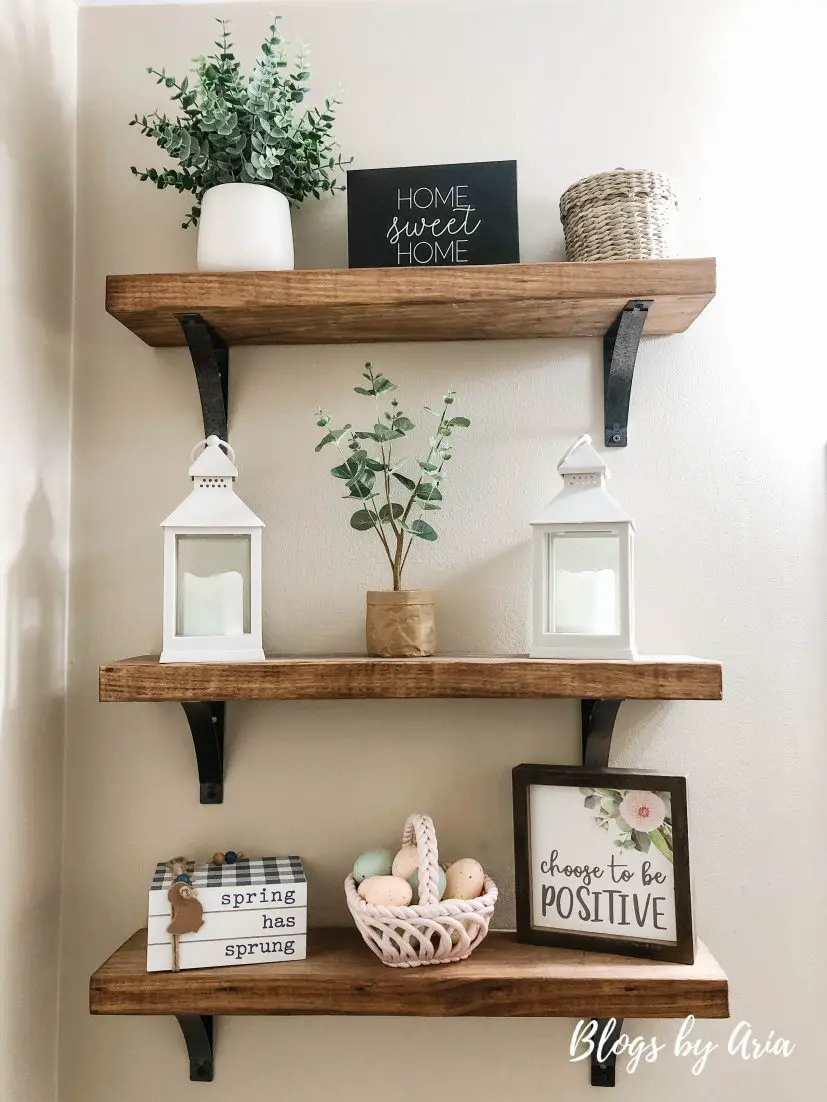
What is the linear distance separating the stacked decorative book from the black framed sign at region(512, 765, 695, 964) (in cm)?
29

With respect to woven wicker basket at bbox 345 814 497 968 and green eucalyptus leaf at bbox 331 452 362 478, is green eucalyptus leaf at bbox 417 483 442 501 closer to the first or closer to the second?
green eucalyptus leaf at bbox 331 452 362 478

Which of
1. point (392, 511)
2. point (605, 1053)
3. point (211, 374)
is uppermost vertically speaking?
point (211, 374)

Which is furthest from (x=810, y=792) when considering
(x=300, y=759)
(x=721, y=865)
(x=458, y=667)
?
(x=300, y=759)

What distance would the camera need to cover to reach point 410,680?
3.61ft

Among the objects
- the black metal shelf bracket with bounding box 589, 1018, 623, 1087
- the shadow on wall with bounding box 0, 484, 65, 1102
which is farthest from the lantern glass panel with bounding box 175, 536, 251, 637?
the black metal shelf bracket with bounding box 589, 1018, 623, 1087

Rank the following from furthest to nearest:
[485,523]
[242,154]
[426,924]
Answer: [485,523] < [242,154] < [426,924]

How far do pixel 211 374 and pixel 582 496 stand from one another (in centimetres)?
54

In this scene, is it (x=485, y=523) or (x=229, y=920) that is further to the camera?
(x=485, y=523)

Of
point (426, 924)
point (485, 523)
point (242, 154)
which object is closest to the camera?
point (426, 924)

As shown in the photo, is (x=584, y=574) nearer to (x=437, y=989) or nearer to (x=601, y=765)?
(x=601, y=765)

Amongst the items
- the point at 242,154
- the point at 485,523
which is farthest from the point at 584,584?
the point at 242,154

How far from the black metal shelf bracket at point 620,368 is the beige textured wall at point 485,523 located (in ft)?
0.08

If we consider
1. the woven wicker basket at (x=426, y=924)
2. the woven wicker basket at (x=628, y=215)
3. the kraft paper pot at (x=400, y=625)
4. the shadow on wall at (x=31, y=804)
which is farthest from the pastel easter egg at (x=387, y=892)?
the woven wicker basket at (x=628, y=215)

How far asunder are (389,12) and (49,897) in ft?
4.44
